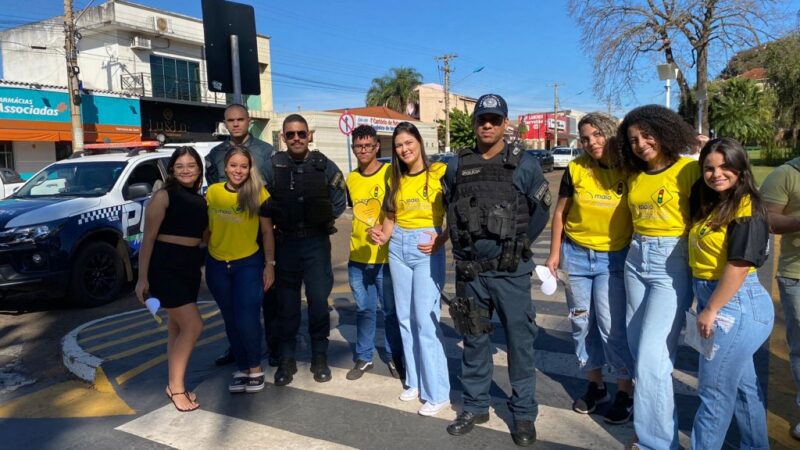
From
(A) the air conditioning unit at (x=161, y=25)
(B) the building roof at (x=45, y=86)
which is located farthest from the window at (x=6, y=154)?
(A) the air conditioning unit at (x=161, y=25)

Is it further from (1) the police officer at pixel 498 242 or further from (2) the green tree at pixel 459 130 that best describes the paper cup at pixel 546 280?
(2) the green tree at pixel 459 130

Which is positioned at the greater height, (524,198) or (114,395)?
(524,198)

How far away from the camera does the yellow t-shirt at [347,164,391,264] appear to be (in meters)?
4.25

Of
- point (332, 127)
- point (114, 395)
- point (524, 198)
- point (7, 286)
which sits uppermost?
point (332, 127)

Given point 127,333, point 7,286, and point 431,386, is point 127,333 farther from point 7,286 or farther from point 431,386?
point 431,386

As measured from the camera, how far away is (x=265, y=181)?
443cm

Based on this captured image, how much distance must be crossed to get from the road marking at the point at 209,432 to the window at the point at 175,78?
26.9 m

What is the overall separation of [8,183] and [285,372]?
41.3 ft

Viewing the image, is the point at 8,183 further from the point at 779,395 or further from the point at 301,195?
the point at 779,395

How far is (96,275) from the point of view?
7168 mm

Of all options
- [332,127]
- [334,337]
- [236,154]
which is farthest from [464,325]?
[332,127]

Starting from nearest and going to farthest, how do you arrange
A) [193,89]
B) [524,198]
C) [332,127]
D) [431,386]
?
[524,198]
[431,386]
[193,89]
[332,127]

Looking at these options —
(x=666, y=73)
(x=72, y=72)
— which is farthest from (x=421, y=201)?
(x=72, y=72)

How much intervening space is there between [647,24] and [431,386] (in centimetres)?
1759
